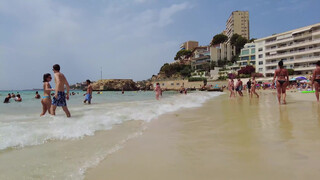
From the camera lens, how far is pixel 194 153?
8.50 feet

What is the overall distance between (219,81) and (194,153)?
57.5 metres

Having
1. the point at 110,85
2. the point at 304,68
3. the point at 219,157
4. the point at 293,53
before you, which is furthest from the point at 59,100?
the point at 110,85

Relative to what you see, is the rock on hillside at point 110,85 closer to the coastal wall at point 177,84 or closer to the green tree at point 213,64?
the coastal wall at point 177,84

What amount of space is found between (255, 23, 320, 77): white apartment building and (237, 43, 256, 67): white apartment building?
8.37ft

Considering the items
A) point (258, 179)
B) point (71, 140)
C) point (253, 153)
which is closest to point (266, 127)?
point (253, 153)

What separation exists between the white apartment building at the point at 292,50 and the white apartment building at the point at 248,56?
2551 mm

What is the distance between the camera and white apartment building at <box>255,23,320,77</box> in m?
44.3

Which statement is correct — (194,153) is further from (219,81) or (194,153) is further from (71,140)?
(219,81)

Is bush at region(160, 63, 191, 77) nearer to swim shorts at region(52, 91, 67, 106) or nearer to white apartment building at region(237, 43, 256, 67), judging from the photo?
→ white apartment building at region(237, 43, 256, 67)

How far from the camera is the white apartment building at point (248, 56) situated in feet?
197

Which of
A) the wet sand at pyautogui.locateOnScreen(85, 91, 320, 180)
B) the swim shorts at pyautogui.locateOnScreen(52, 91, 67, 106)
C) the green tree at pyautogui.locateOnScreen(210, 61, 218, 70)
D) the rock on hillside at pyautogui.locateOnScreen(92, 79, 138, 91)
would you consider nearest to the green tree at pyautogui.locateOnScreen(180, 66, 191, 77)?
the green tree at pyautogui.locateOnScreen(210, 61, 218, 70)

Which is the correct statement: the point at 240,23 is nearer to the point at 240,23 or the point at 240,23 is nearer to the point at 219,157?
the point at 240,23

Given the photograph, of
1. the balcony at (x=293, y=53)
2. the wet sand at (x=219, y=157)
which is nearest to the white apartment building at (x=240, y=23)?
the balcony at (x=293, y=53)

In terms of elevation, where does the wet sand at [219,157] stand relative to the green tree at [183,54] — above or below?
below
